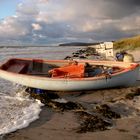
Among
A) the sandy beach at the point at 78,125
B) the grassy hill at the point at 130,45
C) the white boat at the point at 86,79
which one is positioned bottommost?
the sandy beach at the point at 78,125

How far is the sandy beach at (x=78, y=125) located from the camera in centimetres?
912

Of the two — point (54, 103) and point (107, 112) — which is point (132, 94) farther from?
point (54, 103)

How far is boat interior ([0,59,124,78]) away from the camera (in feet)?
56.6

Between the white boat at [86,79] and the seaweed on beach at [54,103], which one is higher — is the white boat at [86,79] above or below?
above

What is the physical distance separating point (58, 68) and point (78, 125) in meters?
7.86

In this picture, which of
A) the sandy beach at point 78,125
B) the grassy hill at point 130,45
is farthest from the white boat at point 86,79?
the grassy hill at point 130,45

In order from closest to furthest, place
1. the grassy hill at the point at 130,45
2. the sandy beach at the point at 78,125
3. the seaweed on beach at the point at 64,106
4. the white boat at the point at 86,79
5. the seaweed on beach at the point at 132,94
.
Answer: the sandy beach at the point at 78,125, the seaweed on beach at the point at 64,106, the seaweed on beach at the point at 132,94, the white boat at the point at 86,79, the grassy hill at the point at 130,45

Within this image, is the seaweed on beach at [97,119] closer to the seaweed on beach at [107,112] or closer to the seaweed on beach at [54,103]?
the seaweed on beach at [107,112]

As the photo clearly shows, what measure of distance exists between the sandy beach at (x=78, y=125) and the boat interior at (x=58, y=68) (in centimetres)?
322

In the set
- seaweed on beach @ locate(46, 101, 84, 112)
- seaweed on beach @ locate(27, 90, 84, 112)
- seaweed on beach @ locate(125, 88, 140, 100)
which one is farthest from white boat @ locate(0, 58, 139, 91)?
seaweed on beach @ locate(46, 101, 84, 112)

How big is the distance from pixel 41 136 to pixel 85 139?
1.27 meters

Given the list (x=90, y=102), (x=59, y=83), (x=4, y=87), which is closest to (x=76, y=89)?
(x=59, y=83)

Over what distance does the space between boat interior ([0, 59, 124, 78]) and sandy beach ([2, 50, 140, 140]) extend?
3218 millimetres

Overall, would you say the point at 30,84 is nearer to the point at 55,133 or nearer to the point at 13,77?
the point at 13,77
